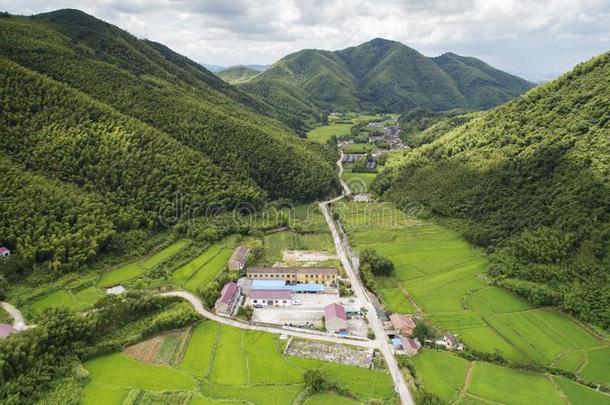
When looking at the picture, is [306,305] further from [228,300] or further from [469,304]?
[469,304]

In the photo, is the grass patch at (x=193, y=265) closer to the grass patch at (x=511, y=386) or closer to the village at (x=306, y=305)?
the village at (x=306, y=305)

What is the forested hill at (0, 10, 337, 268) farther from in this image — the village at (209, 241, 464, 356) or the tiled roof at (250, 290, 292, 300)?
the tiled roof at (250, 290, 292, 300)

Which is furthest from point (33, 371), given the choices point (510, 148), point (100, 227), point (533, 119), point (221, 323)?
point (533, 119)

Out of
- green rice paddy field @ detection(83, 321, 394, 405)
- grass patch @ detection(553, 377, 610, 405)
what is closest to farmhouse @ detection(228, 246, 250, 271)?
green rice paddy field @ detection(83, 321, 394, 405)

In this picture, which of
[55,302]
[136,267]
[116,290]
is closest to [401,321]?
[116,290]

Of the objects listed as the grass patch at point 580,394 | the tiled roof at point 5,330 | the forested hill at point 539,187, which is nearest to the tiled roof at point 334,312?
the grass patch at point 580,394

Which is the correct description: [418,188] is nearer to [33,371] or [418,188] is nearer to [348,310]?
[348,310]
